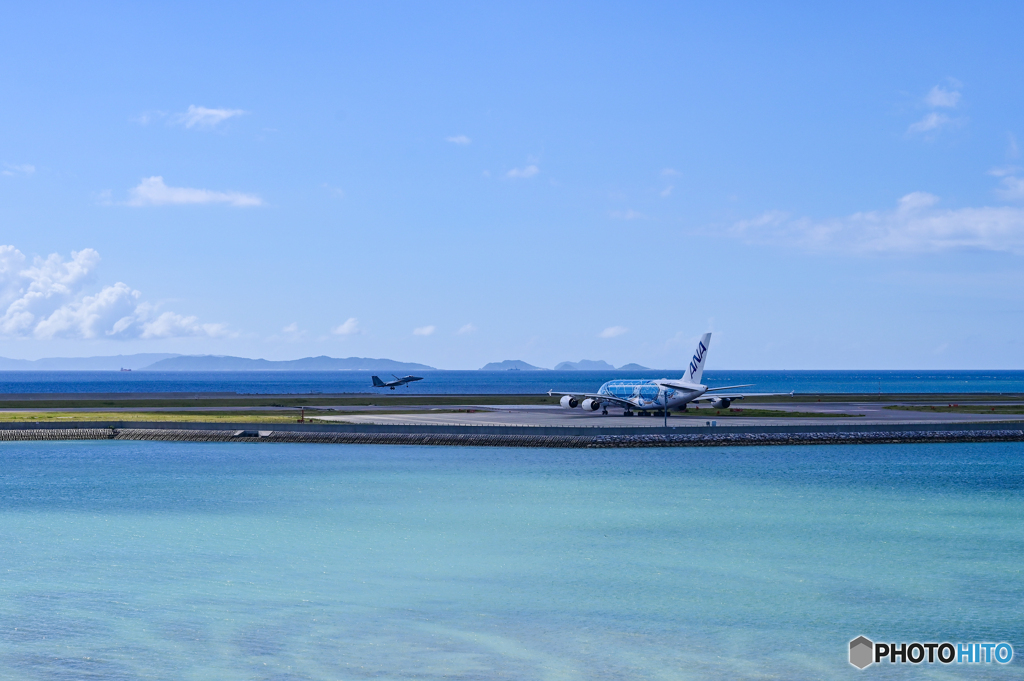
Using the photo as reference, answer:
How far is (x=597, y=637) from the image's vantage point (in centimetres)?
2216

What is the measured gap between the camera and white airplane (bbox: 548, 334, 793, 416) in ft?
288

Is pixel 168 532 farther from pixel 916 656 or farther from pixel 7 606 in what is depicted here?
pixel 916 656

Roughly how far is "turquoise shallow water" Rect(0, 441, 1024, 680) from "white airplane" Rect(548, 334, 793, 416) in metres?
32.5

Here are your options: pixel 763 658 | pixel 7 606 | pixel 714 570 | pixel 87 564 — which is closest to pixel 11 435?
pixel 87 564

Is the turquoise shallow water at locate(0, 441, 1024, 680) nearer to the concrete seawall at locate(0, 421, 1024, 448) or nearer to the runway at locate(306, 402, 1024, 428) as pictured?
the concrete seawall at locate(0, 421, 1024, 448)

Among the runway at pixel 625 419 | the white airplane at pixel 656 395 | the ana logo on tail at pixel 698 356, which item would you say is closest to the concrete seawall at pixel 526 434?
the runway at pixel 625 419

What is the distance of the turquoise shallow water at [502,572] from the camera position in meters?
20.7

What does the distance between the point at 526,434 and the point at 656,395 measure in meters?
24.5

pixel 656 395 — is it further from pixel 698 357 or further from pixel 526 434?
pixel 526 434

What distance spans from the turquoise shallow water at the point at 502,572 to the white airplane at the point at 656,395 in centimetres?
3254

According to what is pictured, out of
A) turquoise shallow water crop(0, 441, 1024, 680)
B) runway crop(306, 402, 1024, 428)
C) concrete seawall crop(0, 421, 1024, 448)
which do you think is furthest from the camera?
runway crop(306, 402, 1024, 428)

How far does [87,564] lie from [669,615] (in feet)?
61.6

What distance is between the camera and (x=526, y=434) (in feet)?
221

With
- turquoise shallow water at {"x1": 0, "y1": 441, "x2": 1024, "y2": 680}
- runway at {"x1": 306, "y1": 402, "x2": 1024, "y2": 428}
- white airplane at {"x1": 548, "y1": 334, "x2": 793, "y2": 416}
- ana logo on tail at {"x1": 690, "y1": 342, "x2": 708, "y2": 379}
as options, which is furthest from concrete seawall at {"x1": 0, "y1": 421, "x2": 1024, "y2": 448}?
ana logo on tail at {"x1": 690, "y1": 342, "x2": 708, "y2": 379}
